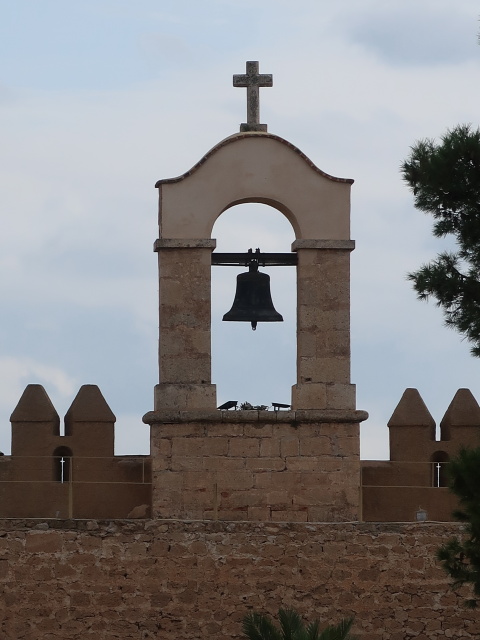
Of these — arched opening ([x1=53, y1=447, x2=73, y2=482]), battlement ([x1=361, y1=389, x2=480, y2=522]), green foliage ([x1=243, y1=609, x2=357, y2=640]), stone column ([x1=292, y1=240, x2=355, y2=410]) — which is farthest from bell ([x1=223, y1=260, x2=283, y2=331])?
green foliage ([x1=243, y1=609, x2=357, y2=640])

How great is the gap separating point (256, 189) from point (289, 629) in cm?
415

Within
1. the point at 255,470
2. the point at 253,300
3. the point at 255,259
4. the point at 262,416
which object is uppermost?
the point at 255,259

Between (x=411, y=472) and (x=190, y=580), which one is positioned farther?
(x=411, y=472)

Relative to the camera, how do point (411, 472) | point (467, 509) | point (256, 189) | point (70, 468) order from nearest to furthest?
point (467, 509) < point (70, 468) < point (256, 189) < point (411, 472)

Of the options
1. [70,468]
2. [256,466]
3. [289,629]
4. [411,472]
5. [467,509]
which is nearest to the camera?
[467,509]

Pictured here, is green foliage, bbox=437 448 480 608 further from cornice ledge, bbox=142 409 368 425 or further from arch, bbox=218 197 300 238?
arch, bbox=218 197 300 238

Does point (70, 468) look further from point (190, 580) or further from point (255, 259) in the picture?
point (255, 259)

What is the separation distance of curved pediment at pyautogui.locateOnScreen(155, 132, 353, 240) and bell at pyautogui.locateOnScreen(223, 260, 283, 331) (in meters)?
0.56

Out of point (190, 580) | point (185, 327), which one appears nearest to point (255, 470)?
point (190, 580)

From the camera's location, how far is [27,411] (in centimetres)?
2344

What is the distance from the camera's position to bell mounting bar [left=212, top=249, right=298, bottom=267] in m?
23.7

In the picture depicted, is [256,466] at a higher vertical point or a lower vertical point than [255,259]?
lower

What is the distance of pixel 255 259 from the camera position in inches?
934

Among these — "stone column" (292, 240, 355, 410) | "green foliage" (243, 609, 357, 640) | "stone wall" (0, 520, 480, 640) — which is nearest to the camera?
"green foliage" (243, 609, 357, 640)
